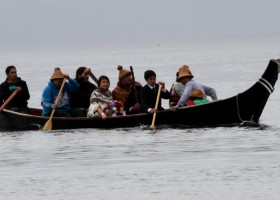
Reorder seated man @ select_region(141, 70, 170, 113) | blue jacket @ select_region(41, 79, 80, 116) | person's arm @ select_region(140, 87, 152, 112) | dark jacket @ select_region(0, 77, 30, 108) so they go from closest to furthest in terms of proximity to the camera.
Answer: seated man @ select_region(141, 70, 170, 113), person's arm @ select_region(140, 87, 152, 112), blue jacket @ select_region(41, 79, 80, 116), dark jacket @ select_region(0, 77, 30, 108)

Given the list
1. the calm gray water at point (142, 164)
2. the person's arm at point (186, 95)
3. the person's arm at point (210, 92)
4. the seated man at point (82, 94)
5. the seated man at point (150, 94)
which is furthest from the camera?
the person's arm at point (210, 92)

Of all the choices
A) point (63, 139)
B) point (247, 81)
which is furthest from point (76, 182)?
point (247, 81)

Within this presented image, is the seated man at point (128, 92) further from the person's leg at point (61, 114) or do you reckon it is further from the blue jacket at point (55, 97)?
the person's leg at point (61, 114)

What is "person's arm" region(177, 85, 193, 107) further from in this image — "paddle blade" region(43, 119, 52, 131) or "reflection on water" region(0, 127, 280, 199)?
"paddle blade" region(43, 119, 52, 131)

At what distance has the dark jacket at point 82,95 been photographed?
2375 cm

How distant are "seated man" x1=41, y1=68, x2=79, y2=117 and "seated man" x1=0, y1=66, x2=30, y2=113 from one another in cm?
59

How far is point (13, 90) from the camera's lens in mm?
24406

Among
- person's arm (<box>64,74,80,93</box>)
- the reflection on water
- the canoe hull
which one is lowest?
the reflection on water

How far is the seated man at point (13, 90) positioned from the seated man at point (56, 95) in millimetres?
586

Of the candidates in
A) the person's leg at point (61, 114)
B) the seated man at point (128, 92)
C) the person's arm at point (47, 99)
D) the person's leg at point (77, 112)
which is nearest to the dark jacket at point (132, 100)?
the seated man at point (128, 92)

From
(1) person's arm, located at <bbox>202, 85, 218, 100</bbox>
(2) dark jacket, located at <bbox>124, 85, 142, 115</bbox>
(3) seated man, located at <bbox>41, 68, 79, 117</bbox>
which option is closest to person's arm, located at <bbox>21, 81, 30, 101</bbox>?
(3) seated man, located at <bbox>41, 68, 79, 117</bbox>

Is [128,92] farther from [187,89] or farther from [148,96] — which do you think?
[187,89]

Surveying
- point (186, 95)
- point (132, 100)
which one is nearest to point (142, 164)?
point (186, 95)

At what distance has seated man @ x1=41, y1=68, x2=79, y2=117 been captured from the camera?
2373 cm
